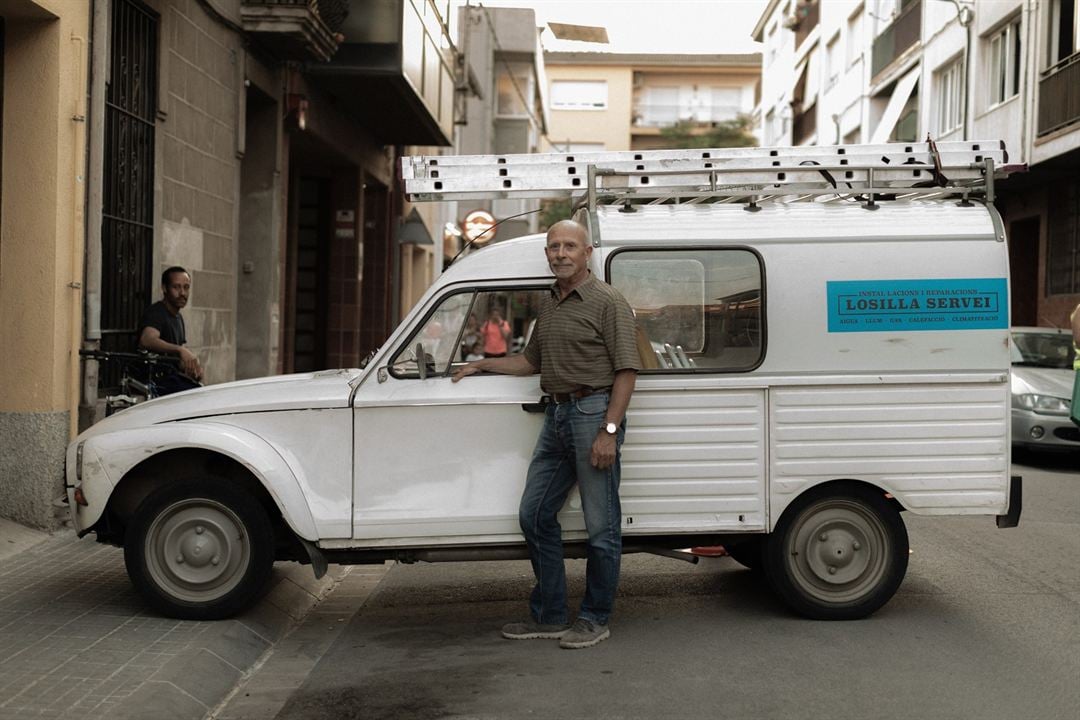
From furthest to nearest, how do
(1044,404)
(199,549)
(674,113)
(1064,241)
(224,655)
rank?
(674,113) → (1064,241) → (1044,404) → (199,549) → (224,655)

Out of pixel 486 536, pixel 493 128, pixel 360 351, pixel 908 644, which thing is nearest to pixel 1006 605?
pixel 908 644

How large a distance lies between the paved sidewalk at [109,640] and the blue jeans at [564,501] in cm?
142

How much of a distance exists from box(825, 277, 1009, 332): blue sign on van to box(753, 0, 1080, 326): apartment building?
541 cm

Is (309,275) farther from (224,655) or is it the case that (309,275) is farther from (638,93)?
(638,93)

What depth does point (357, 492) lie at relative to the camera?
6.28 m

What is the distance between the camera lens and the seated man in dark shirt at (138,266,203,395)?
9.02 meters

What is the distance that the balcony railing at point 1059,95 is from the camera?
2117 centimetres

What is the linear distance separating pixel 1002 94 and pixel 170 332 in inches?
817

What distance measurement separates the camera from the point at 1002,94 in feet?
84.1

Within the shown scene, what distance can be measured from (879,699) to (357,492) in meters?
2.58

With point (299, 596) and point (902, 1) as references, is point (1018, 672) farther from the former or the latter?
point (902, 1)

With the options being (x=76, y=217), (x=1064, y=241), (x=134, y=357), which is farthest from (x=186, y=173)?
(x=1064, y=241)

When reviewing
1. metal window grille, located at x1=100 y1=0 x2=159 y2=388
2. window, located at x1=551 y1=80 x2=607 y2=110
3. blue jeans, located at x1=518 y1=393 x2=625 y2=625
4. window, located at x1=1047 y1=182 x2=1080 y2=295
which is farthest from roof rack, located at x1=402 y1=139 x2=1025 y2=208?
window, located at x1=551 y1=80 x2=607 y2=110

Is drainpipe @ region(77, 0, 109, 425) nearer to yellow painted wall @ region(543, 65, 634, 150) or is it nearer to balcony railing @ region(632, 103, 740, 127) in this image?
yellow painted wall @ region(543, 65, 634, 150)
